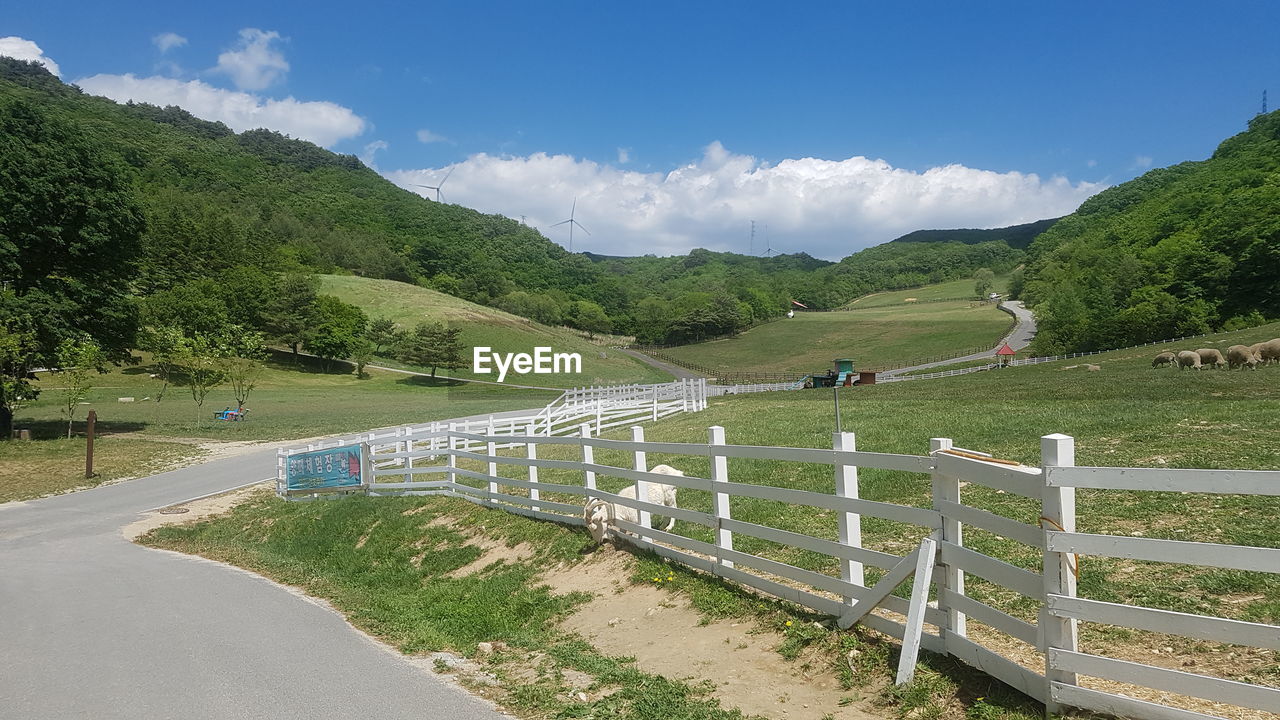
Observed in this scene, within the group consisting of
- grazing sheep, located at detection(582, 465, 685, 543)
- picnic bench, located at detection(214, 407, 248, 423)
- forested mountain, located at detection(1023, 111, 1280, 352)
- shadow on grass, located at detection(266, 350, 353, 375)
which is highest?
forested mountain, located at detection(1023, 111, 1280, 352)

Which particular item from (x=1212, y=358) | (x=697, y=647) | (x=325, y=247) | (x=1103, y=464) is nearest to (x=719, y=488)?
(x=697, y=647)

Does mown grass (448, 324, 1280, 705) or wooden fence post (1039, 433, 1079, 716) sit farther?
mown grass (448, 324, 1280, 705)

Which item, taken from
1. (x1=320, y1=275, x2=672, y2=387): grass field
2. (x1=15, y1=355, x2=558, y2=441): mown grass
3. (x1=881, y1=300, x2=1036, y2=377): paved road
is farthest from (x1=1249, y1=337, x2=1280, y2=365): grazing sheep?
(x1=320, y1=275, x2=672, y2=387): grass field

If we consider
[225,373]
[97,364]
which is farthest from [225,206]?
[97,364]

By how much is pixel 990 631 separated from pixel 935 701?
1212 millimetres

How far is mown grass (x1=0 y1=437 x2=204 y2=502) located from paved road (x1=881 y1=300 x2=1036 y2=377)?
5736cm

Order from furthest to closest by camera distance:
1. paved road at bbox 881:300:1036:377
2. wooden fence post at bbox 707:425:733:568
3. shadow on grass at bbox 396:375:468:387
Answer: shadow on grass at bbox 396:375:468:387
paved road at bbox 881:300:1036:377
wooden fence post at bbox 707:425:733:568

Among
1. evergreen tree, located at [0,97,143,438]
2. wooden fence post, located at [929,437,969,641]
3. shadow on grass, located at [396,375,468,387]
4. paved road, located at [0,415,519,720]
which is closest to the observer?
wooden fence post, located at [929,437,969,641]

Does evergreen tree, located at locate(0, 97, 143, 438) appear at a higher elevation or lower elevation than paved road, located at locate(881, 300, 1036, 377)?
higher

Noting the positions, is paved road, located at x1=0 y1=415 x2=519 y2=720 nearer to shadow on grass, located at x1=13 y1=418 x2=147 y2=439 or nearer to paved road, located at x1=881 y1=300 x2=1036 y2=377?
shadow on grass, located at x1=13 y1=418 x2=147 y2=439

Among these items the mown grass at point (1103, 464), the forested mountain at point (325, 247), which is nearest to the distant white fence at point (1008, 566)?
the mown grass at point (1103, 464)

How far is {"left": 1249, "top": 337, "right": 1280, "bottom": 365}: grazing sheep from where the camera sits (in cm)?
2775

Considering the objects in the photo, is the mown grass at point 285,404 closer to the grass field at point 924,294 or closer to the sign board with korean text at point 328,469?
the sign board with korean text at point 328,469

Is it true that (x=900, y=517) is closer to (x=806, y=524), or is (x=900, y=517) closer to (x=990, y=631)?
(x=990, y=631)
